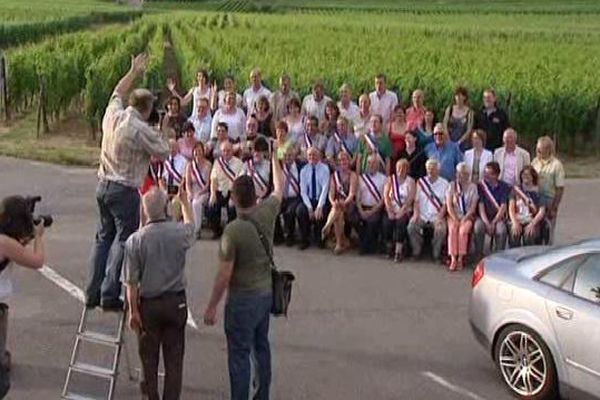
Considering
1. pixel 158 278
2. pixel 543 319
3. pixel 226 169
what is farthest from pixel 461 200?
pixel 158 278

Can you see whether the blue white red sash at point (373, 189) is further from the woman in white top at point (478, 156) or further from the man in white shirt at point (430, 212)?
the woman in white top at point (478, 156)

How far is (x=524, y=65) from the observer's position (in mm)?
29344

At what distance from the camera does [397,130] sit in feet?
54.0

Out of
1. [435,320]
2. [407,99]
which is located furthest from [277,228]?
[407,99]

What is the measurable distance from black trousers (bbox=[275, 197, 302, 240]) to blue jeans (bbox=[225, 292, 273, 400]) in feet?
21.0

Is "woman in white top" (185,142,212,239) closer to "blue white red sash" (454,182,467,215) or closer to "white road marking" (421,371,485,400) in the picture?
"blue white red sash" (454,182,467,215)

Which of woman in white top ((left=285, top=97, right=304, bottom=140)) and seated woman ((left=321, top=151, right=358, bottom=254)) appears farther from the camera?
woman in white top ((left=285, top=97, right=304, bottom=140))

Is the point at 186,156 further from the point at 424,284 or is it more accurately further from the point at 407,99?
the point at 407,99

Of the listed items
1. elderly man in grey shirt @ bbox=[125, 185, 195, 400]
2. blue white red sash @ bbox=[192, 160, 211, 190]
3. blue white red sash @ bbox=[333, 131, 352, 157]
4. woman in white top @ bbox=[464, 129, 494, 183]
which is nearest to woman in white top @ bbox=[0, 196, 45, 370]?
elderly man in grey shirt @ bbox=[125, 185, 195, 400]

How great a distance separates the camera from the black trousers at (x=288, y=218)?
1534 cm

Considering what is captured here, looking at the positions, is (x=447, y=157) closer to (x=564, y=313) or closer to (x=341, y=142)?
(x=341, y=142)

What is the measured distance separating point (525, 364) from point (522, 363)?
0.14 ft

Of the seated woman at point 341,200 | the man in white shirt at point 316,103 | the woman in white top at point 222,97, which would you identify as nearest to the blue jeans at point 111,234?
the seated woman at point 341,200

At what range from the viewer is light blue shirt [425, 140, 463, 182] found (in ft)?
50.7
